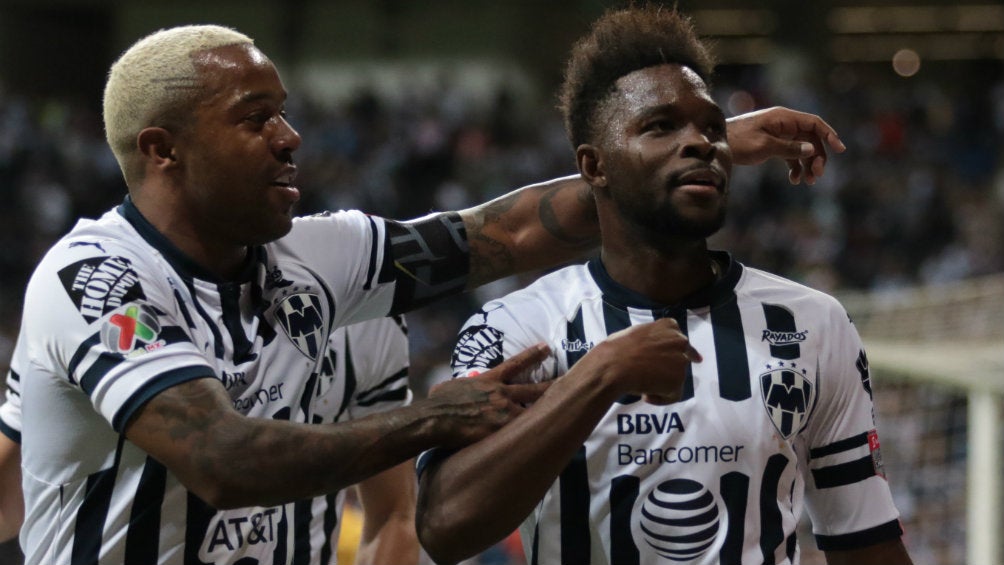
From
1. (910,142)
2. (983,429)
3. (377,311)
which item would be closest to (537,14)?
(910,142)

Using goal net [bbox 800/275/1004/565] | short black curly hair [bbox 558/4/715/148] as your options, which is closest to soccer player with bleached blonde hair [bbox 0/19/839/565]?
short black curly hair [bbox 558/4/715/148]

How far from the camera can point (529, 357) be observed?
103 inches

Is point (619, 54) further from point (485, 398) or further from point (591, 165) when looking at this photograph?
point (485, 398)

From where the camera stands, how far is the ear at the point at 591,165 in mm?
2854

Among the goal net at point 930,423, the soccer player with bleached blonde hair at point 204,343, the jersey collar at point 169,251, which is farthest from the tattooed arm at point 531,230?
the goal net at point 930,423

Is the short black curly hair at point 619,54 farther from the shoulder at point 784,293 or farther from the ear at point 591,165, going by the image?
the shoulder at point 784,293

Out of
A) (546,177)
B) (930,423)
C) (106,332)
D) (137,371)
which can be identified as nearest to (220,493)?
(137,371)

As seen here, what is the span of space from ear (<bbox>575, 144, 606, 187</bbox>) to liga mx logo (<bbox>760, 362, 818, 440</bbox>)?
22.1 inches

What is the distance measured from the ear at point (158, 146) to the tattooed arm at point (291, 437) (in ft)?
1.86

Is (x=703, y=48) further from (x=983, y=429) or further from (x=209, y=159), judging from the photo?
(x=983, y=429)

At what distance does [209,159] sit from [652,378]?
3.57 feet

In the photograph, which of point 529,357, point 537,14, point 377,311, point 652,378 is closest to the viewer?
point 652,378

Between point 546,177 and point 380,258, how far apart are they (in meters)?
11.7

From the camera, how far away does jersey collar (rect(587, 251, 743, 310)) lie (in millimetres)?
2797
